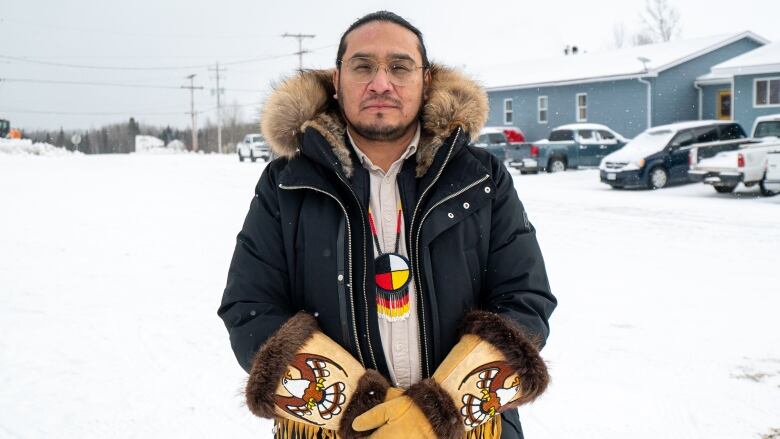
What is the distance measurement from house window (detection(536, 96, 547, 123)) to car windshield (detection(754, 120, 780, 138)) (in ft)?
59.0

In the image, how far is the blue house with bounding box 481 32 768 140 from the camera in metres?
30.4

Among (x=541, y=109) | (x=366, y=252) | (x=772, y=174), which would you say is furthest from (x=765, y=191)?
(x=541, y=109)

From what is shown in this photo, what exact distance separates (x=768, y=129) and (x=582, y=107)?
16426 millimetres

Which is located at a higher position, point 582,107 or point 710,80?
point 710,80

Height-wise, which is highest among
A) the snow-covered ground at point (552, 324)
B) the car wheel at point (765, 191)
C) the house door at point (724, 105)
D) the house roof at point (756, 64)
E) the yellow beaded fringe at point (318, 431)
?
the house roof at point (756, 64)

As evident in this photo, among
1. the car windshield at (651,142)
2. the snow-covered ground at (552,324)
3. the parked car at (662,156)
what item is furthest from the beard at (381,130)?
the car windshield at (651,142)

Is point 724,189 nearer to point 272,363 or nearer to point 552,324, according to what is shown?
point 552,324

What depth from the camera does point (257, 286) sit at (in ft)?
6.67

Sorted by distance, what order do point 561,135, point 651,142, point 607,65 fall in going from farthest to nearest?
point 607,65 < point 561,135 < point 651,142

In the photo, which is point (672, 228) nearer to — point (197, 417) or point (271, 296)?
point (197, 417)

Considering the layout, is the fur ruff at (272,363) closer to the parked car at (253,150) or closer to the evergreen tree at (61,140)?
the parked car at (253,150)

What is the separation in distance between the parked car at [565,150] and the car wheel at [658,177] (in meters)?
6.17

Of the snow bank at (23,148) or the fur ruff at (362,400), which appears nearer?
the fur ruff at (362,400)

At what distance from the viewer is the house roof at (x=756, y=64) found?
24809 millimetres
